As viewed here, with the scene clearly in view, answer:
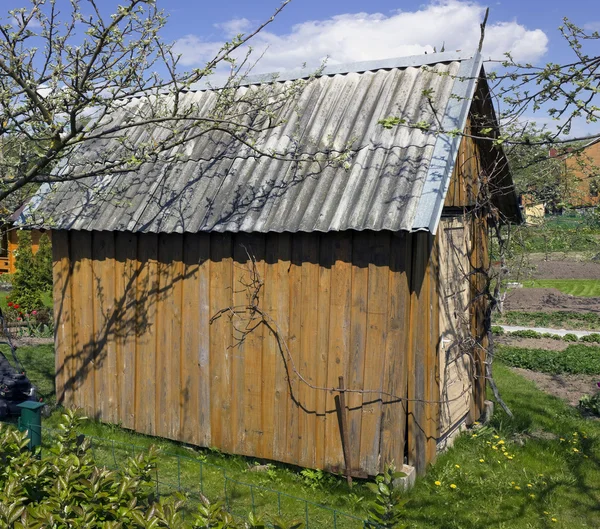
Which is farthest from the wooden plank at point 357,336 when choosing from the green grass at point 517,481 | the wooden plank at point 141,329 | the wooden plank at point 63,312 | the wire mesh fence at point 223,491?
the wooden plank at point 63,312

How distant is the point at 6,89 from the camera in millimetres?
6332

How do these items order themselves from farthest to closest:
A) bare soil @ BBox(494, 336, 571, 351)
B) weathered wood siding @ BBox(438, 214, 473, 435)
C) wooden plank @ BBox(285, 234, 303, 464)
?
bare soil @ BBox(494, 336, 571, 351)
weathered wood siding @ BBox(438, 214, 473, 435)
wooden plank @ BBox(285, 234, 303, 464)

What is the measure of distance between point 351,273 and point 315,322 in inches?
25.9

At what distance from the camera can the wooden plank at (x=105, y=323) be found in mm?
7949

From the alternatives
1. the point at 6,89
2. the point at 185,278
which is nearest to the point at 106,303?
the point at 185,278

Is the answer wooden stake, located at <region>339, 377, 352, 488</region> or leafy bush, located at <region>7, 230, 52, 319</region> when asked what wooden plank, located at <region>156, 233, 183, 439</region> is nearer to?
wooden stake, located at <region>339, 377, 352, 488</region>

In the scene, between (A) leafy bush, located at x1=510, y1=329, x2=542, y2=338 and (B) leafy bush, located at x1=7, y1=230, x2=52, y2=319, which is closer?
(A) leafy bush, located at x1=510, y1=329, x2=542, y2=338

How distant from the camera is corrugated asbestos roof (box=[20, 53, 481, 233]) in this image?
6055 millimetres

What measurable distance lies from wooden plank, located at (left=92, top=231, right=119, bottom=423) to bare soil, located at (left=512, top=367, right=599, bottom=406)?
23.4 ft

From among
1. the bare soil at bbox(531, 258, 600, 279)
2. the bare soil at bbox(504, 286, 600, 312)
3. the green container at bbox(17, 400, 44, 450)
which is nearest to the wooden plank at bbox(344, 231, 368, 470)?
the green container at bbox(17, 400, 44, 450)

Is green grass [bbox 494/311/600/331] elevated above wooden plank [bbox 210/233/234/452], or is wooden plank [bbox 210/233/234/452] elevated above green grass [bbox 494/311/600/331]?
wooden plank [bbox 210/233/234/452]

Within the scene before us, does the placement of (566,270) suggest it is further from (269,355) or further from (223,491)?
(223,491)

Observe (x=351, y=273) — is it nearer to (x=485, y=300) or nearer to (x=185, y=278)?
(x=185, y=278)

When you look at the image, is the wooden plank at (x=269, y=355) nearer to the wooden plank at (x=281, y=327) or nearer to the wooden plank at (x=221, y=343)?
the wooden plank at (x=281, y=327)
